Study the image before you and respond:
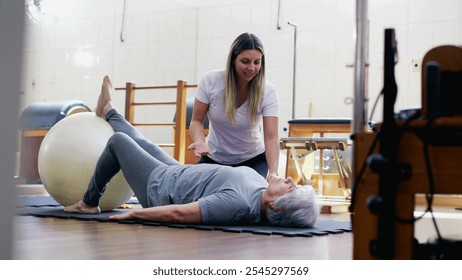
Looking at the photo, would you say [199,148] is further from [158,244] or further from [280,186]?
[158,244]

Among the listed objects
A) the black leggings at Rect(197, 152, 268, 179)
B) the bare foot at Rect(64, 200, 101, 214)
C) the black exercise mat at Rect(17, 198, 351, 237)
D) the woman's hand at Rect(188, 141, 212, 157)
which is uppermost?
the woman's hand at Rect(188, 141, 212, 157)

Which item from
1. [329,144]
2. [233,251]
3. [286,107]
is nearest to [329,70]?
[286,107]

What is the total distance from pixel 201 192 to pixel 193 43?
497cm

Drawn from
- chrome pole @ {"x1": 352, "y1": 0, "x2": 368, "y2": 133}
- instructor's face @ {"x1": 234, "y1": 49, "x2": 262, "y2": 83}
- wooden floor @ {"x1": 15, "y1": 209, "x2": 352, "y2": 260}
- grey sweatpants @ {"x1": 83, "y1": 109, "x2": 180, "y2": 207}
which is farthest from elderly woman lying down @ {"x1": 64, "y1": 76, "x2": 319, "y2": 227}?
chrome pole @ {"x1": 352, "y1": 0, "x2": 368, "y2": 133}

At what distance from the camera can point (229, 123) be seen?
132 inches

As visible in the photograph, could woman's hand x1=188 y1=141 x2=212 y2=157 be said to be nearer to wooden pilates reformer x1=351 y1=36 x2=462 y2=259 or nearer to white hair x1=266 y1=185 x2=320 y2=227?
white hair x1=266 y1=185 x2=320 y2=227

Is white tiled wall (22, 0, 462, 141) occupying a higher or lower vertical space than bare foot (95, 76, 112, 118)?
higher

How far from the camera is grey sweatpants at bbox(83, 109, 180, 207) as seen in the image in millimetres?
3152

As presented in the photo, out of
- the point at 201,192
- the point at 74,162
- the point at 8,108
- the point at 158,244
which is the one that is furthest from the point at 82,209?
the point at 8,108

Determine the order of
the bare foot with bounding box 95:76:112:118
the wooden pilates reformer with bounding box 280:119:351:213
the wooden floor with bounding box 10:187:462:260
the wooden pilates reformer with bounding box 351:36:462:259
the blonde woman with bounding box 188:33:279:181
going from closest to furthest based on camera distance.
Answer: the wooden pilates reformer with bounding box 351:36:462:259, the wooden floor with bounding box 10:187:462:260, the blonde woman with bounding box 188:33:279:181, the bare foot with bounding box 95:76:112:118, the wooden pilates reformer with bounding box 280:119:351:213

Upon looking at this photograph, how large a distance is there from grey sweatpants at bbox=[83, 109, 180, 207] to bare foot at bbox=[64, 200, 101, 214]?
0.02 meters

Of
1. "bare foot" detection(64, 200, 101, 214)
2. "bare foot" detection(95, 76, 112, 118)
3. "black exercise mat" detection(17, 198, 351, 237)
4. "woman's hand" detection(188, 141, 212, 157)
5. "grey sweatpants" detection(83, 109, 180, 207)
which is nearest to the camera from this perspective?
"black exercise mat" detection(17, 198, 351, 237)
